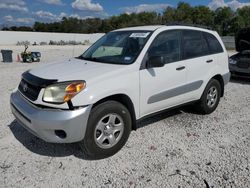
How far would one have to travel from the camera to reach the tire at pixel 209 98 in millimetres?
5328

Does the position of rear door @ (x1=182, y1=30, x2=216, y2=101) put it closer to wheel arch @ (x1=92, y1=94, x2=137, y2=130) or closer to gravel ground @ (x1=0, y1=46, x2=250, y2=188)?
gravel ground @ (x1=0, y1=46, x2=250, y2=188)

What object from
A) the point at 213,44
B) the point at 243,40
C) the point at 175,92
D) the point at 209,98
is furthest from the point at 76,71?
the point at 243,40

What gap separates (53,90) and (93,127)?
70 cm

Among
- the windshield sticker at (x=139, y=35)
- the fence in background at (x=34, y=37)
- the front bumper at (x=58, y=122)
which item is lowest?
the front bumper at (x=58, y=122)

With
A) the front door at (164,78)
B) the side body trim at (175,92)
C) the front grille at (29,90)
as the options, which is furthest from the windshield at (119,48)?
the front grille at (29,90)

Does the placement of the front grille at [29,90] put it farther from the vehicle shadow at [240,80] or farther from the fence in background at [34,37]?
the fence in background at [34,37]

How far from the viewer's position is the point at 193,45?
503 cm

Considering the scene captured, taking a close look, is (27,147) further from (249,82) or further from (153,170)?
(249,82)

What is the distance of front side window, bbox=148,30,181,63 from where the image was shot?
435 centimetres

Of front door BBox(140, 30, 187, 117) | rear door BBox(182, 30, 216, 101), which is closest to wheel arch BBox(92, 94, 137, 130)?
front door BBox(140, 30, 187, 117)

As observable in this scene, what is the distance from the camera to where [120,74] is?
12.4ft

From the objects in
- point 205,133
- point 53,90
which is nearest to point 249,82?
point 205,133

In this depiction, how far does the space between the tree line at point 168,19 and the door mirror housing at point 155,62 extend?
62.7 m

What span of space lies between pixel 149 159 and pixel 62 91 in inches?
60.6
